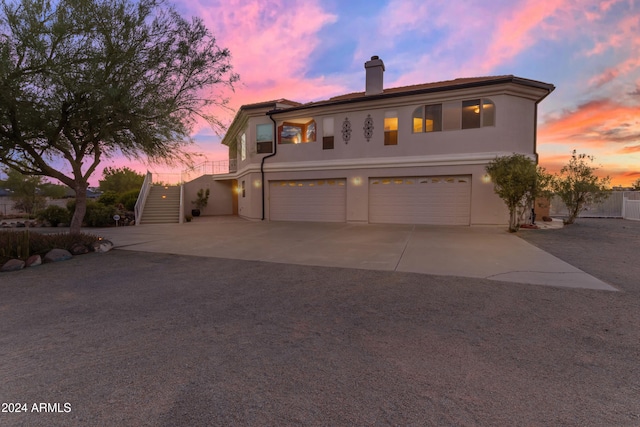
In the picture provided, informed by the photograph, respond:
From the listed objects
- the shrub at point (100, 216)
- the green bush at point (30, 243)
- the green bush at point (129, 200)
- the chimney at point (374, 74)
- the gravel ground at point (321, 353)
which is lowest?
the gravel ground at point (321, 353)

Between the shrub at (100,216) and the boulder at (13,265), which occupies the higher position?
the shrub at (100,216)

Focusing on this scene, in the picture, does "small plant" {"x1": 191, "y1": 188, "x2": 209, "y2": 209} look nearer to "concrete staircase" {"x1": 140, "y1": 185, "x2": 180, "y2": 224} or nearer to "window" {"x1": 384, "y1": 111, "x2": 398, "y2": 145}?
"concrete staircase" {"x1": 140, "y1": 185, "x2": 180, "y2": 224}

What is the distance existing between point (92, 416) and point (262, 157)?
16.6m

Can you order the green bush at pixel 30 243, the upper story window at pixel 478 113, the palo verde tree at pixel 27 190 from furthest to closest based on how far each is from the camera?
1. the palo verde tree at pixel 27 190
2. the upper story window at pixel 478 113
3. the green bush at pixel 30 243

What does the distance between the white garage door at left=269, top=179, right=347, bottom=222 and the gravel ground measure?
35.7ft

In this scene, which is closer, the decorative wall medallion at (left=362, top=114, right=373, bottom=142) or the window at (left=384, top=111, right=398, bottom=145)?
the window at (left=384, top=111, right=398, bottom=145)

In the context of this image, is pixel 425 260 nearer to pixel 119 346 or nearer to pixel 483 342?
pixel 483 342

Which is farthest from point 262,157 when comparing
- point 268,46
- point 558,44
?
point 558,44

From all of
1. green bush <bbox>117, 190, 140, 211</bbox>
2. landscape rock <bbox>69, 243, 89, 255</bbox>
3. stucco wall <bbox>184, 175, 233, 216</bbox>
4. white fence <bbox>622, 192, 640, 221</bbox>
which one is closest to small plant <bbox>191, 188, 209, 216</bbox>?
stucco wall <bbox>184, 175, 233, 216</bbox>

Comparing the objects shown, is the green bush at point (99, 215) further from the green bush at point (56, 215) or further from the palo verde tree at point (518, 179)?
the palo verde tree at point (518, 179)

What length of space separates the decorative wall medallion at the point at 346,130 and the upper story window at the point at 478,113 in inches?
218

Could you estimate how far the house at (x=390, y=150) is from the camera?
13.9 metres

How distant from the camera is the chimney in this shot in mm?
16484

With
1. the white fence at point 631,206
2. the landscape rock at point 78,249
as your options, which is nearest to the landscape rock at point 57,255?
the landscape rock at point 78,249
